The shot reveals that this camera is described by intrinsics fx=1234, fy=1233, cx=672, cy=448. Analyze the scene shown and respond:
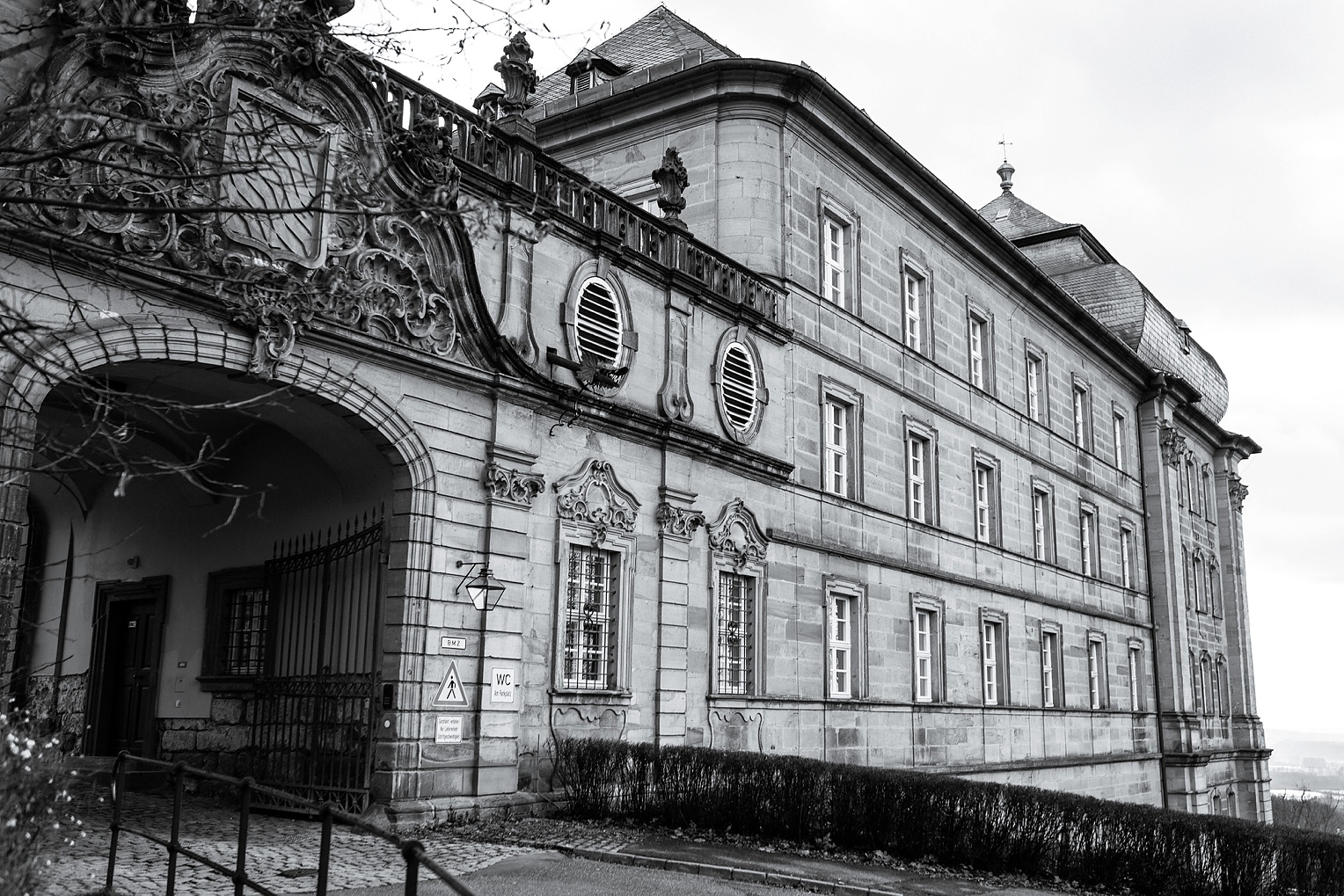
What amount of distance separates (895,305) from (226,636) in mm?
14326

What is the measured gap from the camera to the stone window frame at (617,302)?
15211mm

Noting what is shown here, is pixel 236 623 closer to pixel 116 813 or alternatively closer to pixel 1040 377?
pixel 116 813

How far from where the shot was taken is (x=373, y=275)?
12555mm

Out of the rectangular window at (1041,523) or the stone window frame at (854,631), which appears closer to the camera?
the stone window frame at (854,631)

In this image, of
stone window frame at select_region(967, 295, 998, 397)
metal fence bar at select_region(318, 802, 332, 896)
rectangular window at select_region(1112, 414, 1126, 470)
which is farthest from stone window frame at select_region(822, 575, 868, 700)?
rectangular window at select_region(1112, 414, 1126, 470)

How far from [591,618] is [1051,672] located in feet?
57.4

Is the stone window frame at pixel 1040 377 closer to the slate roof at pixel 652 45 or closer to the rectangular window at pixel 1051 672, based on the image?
the rectangular window at pixel 1051 672

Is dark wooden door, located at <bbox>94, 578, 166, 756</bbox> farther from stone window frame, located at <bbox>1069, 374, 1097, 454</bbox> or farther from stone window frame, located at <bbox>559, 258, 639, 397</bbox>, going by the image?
stone window frame, located at <bbox>1069, 374, 1097, 454</bbox>

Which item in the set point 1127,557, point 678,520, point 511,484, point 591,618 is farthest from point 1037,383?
point 511,484

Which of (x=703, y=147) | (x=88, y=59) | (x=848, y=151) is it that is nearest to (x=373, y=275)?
(x=88, y=59)

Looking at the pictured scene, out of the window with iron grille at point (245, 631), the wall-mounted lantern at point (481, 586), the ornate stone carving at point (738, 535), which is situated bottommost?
the window with iron grille at point (245, 631)

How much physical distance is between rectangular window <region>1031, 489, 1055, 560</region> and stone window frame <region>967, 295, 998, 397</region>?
3304 mm

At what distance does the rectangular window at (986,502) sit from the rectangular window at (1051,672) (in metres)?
3.46

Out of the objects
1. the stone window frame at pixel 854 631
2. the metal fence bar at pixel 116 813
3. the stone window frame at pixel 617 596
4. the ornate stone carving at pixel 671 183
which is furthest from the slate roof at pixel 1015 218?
the metal fence bar at pixel 116 813
